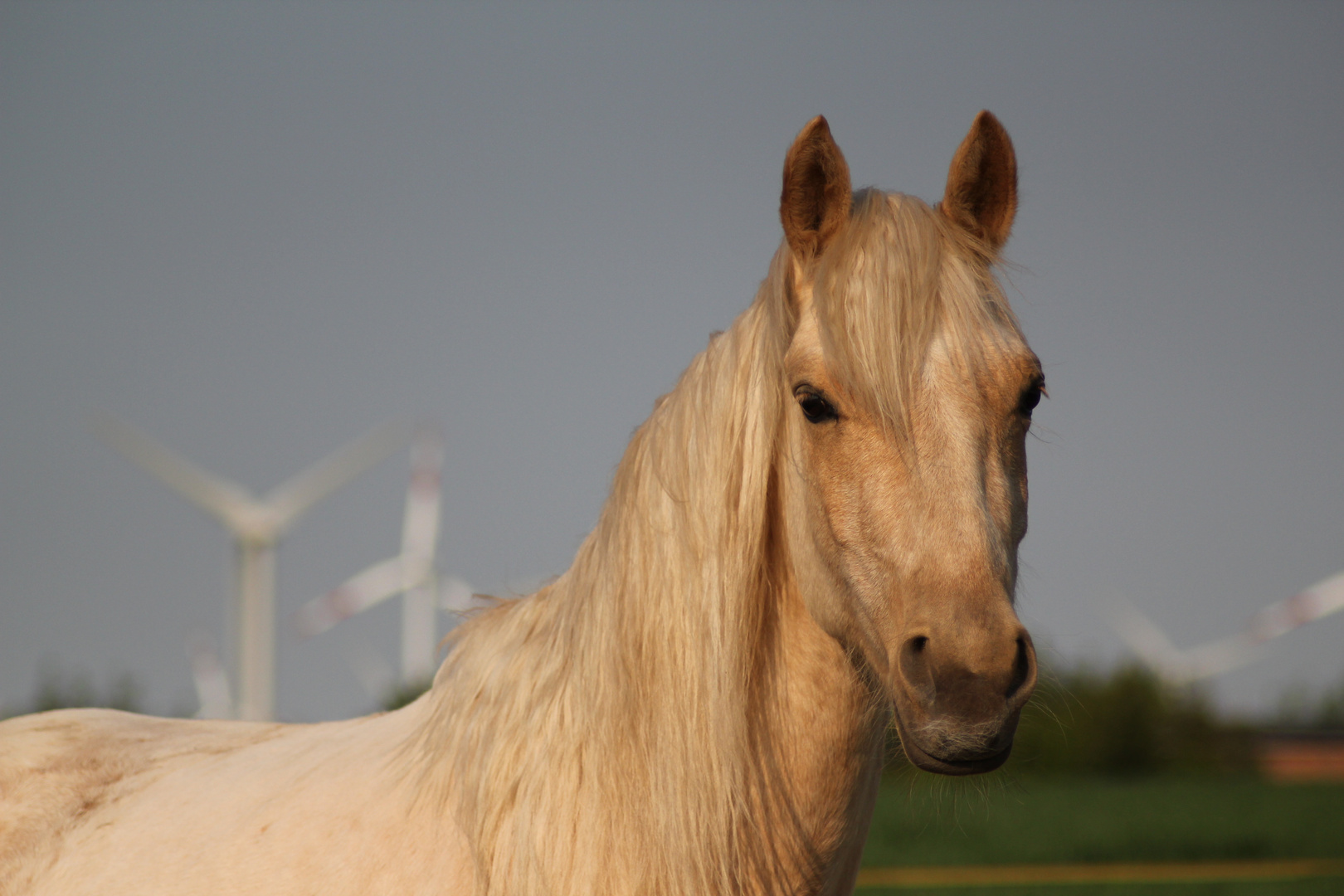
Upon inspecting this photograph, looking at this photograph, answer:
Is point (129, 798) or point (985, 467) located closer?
point (985, 467)

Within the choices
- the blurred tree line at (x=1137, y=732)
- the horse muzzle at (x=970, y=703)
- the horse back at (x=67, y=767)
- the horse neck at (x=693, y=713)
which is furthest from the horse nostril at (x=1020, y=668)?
the blurred tree line at (x=1137, y=732)

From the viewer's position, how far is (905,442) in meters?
2.33

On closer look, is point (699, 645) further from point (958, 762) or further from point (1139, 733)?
point (1139, 733)

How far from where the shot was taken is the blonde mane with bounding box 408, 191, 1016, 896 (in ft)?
7.98

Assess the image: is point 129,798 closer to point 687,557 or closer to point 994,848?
point 687,557

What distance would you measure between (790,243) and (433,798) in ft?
5.08

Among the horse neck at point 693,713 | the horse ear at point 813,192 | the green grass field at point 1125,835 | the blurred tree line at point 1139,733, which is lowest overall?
the blurred tree line at point 1139,733

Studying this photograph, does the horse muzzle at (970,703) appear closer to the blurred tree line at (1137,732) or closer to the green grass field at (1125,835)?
the green grass field at (1125,835)

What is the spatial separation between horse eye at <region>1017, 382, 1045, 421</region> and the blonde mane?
0.15 m

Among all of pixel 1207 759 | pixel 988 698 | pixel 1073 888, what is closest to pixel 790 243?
pixel 988 698

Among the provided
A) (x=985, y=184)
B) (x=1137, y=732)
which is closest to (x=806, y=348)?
(x=985, y=184)

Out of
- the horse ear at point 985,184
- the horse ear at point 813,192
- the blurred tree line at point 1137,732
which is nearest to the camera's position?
the horse ear at point 813,192

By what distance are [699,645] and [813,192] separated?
1047 millimetres

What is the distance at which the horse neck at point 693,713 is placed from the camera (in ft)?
8.02
